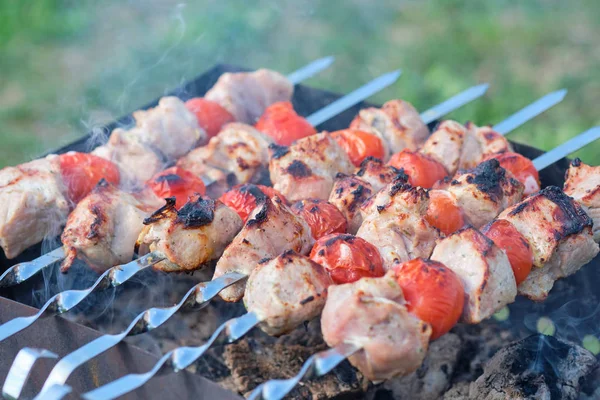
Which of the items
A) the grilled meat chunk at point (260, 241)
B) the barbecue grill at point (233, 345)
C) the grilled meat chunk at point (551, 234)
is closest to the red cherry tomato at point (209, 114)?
the barbecue grill at point (233, 345)

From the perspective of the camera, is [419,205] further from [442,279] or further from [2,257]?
[2,257]

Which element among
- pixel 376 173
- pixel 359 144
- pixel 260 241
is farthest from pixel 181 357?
pixel 359 144

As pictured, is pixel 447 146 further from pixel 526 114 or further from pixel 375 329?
pixel 375 329

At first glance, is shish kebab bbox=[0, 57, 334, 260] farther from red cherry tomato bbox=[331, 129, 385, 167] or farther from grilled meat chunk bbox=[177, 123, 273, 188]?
red cherry tomato bbox=[331, 129, 385, 167]

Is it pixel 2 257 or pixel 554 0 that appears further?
pixel 554 0

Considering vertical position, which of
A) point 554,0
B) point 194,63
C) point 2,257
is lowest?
point 554,0

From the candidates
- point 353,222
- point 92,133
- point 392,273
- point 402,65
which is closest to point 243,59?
point 402,65
